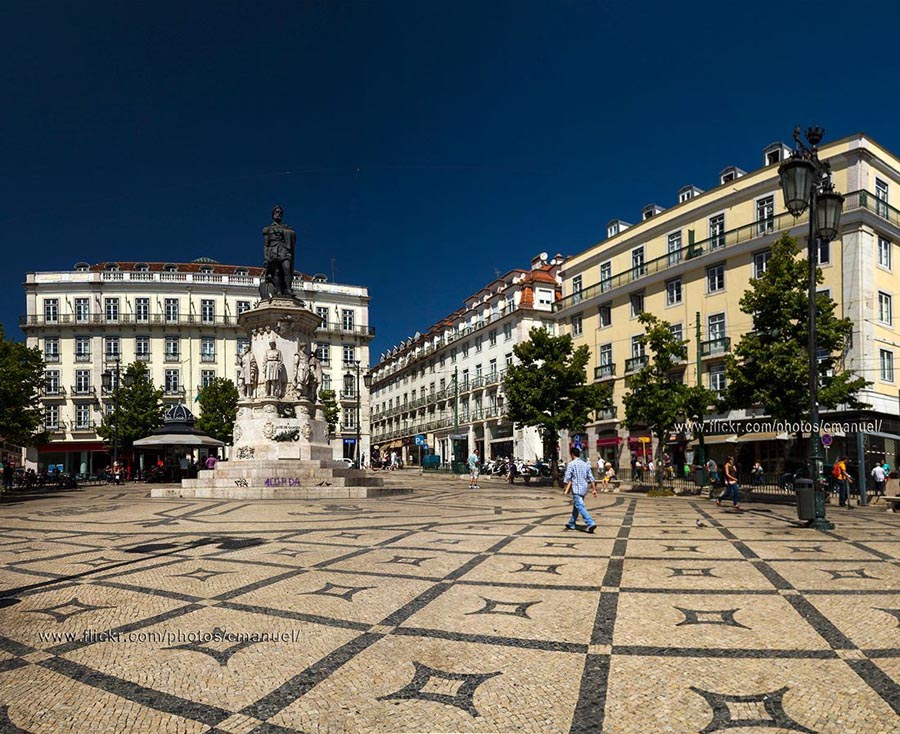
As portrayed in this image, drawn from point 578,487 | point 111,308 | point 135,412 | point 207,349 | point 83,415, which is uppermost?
point 111,308

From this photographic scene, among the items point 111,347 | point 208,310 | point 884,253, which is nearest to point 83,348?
point 111,347

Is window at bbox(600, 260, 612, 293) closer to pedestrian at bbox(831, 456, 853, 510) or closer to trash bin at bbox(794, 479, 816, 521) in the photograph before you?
pedestrian at bbox(831, 456, 853, 510)

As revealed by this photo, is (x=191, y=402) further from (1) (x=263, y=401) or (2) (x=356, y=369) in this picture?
(1) (x=263, y=401)

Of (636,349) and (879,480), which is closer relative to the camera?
(879,480)

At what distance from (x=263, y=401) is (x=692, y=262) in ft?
88.1

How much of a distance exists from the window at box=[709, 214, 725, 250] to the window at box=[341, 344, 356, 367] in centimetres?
3620

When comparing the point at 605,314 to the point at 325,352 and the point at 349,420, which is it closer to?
the point at 325,352

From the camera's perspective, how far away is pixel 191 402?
5712cm

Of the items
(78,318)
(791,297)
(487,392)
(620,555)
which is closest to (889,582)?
(620,555)

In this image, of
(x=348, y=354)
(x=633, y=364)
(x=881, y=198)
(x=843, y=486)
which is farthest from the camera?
(x=348, y=354)

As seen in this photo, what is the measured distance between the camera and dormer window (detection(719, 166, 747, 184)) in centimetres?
3716

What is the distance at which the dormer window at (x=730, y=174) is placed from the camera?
3716 cm

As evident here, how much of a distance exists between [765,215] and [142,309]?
166ft

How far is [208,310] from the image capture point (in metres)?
58.4
